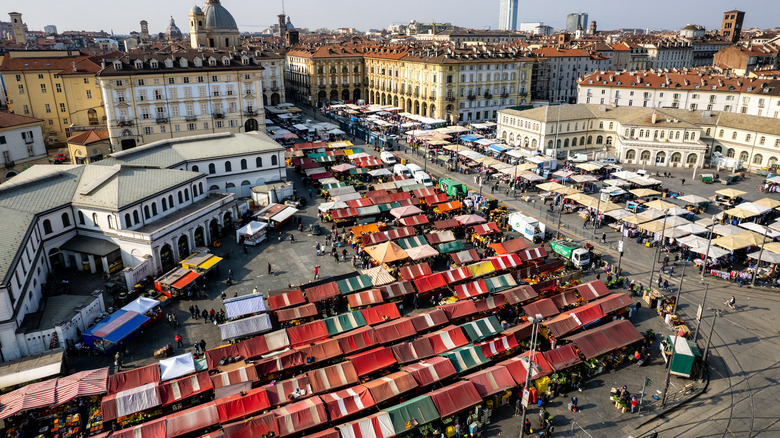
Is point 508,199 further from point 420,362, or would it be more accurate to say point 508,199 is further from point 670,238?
point 420,362

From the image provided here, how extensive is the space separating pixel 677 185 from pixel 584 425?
50225mm

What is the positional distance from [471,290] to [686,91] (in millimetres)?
75672

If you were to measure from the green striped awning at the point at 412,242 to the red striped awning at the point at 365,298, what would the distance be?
9238 mm

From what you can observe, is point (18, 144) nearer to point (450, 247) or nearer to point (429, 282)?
point (450, 247)

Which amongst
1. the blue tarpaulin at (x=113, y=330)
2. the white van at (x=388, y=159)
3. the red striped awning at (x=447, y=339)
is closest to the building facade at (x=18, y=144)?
the blue tarpaulin at (x=113, y=330)

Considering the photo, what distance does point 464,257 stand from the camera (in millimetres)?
45344

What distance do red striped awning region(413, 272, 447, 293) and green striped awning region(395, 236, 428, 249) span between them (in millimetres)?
6769

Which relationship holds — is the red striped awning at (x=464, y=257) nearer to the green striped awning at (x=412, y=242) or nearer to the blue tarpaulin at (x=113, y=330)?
the green striped awning at (x=412, y=242)

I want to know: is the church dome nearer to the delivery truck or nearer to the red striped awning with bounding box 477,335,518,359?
the delivery truck

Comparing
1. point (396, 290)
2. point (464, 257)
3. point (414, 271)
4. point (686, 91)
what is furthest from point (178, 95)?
point (686, 91)

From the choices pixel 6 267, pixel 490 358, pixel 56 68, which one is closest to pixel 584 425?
pixel 490 358

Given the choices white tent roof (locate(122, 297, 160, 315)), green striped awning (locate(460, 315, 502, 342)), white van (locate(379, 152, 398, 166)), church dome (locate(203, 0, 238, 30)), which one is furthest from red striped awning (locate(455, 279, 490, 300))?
church dome (locate(203, 0, 238, 30))

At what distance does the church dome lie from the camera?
114812 millimetres

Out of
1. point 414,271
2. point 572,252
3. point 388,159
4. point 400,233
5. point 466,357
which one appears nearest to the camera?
point 466,357
